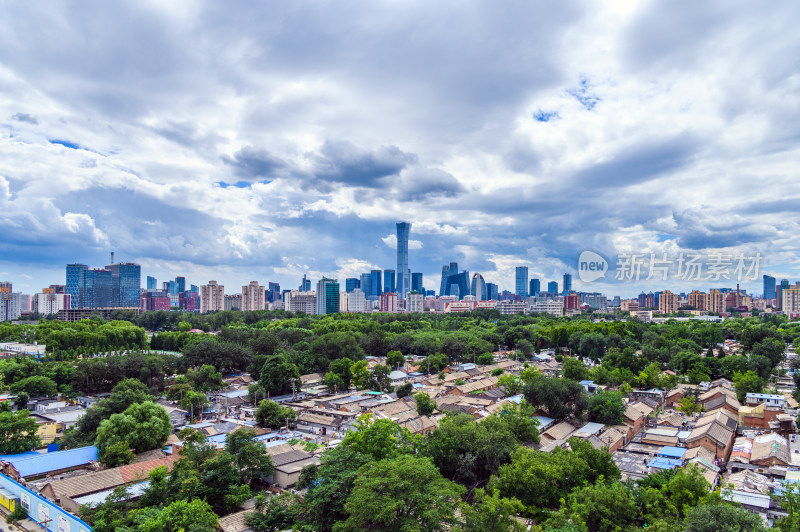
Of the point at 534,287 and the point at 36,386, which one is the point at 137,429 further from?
the point at 534,287

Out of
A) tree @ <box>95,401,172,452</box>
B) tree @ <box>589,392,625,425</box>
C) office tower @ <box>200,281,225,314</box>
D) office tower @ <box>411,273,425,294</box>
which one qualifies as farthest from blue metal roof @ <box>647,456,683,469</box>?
office tower @ <box>411,273,425,294</box>

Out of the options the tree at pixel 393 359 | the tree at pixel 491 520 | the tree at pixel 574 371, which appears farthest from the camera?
the tree at pixel 393 359

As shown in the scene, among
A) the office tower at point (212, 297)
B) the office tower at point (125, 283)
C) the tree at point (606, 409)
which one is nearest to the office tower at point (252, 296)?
the office tower at point (212, 297)

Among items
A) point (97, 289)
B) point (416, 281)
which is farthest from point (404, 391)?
point (416, 281)

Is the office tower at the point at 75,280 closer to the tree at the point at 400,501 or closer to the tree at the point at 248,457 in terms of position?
the tree at the point at 248,457

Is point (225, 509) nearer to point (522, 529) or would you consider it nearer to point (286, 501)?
point (286, 501)

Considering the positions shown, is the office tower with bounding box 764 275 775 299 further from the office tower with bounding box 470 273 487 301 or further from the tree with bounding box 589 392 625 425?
the tree with bounding box 589 392 625 425
